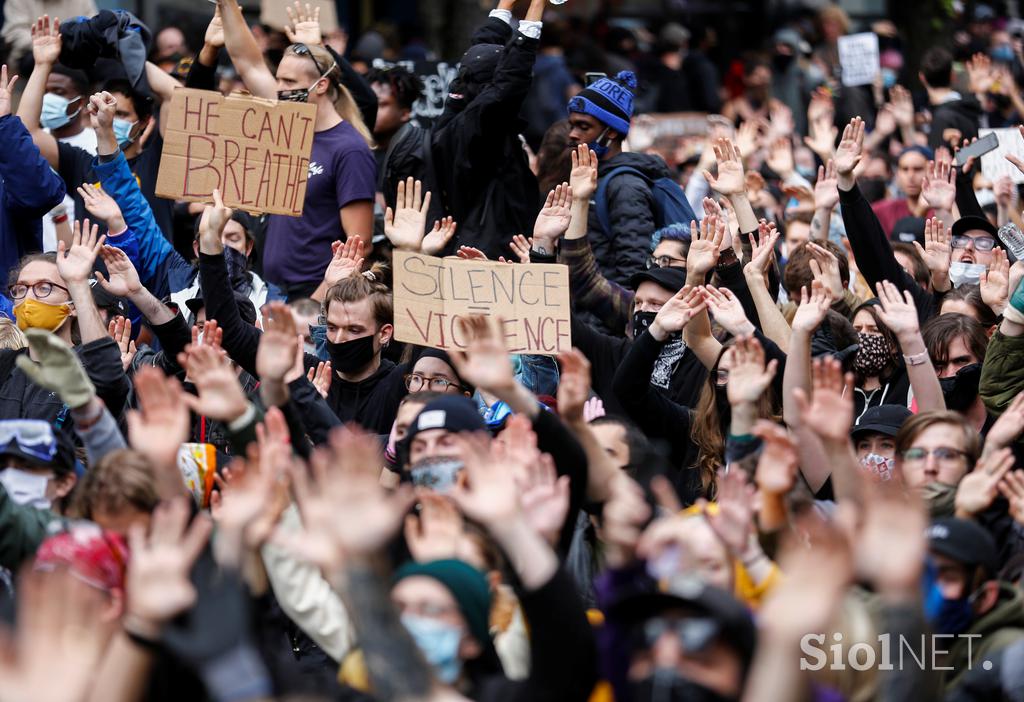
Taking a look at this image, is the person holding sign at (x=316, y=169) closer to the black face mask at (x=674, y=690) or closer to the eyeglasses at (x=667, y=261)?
→ the eyeglasses at (x=667, y=261)

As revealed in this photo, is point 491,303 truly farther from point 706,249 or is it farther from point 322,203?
point 322,203

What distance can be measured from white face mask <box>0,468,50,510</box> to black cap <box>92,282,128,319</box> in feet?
7.71

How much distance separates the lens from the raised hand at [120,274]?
22.4 feet

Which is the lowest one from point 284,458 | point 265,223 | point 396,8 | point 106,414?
point 396,8

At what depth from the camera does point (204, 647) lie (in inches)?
148

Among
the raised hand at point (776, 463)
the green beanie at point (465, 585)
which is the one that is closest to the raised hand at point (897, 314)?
the raised hand at point (776, 463)

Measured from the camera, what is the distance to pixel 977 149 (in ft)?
29.5

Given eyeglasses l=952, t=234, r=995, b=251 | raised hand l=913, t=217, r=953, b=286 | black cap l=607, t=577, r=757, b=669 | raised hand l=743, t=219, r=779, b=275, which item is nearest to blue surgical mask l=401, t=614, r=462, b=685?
black cap l=607, t=577, r=757, b=669

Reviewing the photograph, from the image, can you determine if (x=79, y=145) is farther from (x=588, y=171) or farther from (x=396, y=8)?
(x=396, y=8)

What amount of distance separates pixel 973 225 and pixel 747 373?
11.5ft

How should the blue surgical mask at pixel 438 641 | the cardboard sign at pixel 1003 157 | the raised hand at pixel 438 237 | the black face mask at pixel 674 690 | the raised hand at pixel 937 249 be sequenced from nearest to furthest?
the black face mask at pixel 674 690, the blue surgical mask at pixel 438 641, the raised hand at pixel 438 237, the raised hand at pixel 937 249, the cardboard sign at pixel 1003 157

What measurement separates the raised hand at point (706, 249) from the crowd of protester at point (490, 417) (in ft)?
0.07

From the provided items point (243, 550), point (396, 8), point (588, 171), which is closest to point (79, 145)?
point (588, 171)

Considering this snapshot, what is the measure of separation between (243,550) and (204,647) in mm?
393
